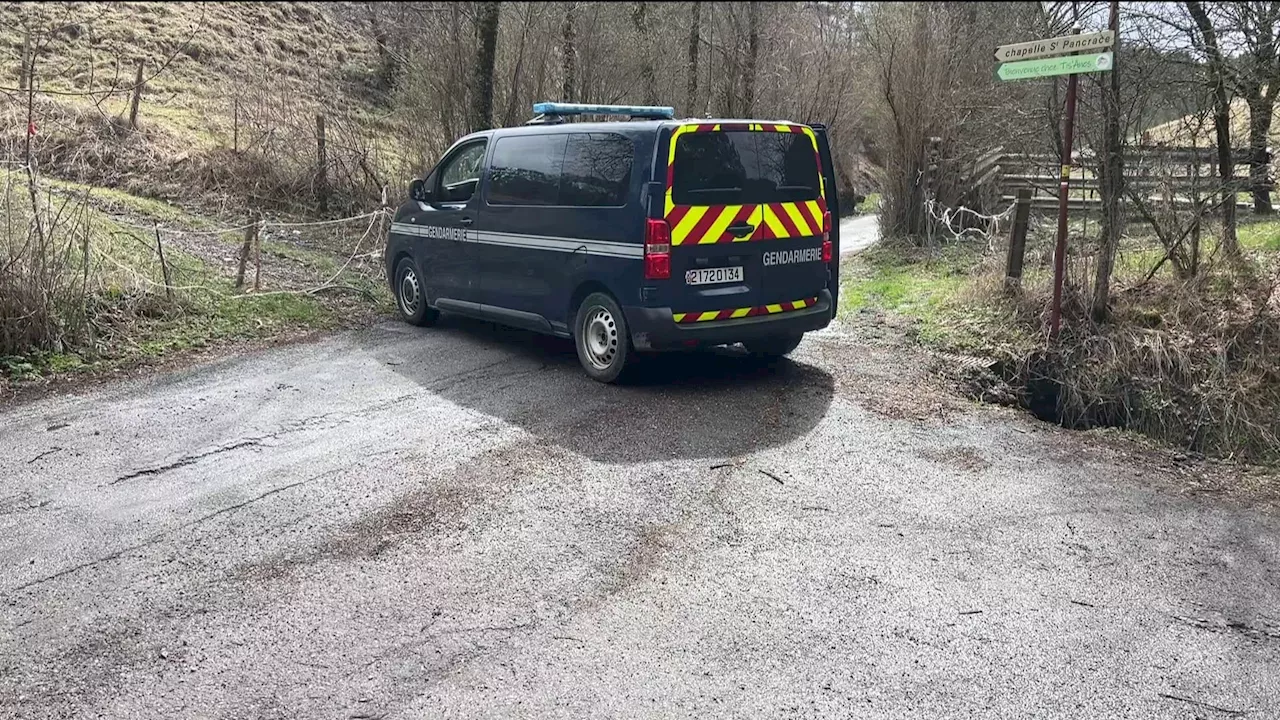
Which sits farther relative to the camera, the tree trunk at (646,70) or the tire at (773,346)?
the tree trunk at (646,70)

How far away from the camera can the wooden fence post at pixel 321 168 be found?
51.0ft

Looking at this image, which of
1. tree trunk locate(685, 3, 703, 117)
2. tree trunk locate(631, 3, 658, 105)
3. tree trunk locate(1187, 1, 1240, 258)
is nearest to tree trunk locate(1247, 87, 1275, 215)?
tree trunk locate(1187, 1, 1240, 258)

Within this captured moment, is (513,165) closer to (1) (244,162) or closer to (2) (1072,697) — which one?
(2) (1072,697)

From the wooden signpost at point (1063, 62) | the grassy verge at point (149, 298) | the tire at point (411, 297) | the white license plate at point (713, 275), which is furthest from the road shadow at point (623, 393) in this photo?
the wooden signpost at point (1063, 62)

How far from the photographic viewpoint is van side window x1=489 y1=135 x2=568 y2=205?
26.5 feet

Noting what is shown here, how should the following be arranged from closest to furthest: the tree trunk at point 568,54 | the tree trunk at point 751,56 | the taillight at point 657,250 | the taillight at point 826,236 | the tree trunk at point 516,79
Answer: the taillight at point 657,250, the taillight at point 826,236, the tree trunk at point 516,79, the tree trunk at point 568,54, the tree trunk at point 751,56

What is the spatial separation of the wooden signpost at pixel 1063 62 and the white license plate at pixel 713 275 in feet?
9.16

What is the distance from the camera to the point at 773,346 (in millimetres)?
8781

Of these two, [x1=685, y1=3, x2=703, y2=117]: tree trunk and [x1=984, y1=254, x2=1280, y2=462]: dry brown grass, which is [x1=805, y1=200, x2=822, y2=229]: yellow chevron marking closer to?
[x1=984, y1=254, x2=1280, y2=462]: dry brown grass

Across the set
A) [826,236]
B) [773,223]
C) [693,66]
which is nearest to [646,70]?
[693,66]

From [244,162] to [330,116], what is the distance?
1528 mm

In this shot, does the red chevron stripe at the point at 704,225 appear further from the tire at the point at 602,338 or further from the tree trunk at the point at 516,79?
the tree trunk at the point at 516,79

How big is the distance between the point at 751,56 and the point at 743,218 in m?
18.6

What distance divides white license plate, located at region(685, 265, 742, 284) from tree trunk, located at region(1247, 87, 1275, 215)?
491 cm
